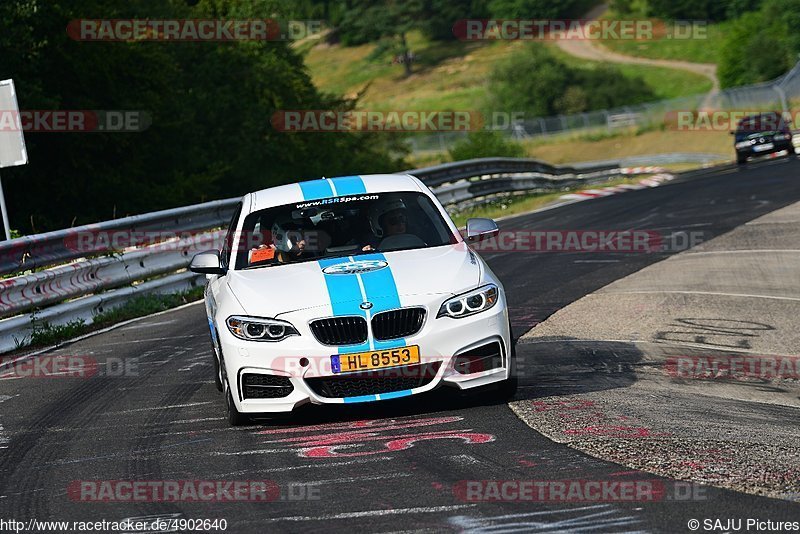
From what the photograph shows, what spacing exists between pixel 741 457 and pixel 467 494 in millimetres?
1475

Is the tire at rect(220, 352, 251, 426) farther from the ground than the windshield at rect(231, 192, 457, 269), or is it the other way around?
the windshield at rect(231, 192, 457, 269)

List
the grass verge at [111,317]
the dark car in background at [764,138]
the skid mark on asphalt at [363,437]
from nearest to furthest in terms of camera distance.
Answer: the skid mark on asphalt at [363,437] < the grass verge at [111,317] < the dark car in background at [764,138]

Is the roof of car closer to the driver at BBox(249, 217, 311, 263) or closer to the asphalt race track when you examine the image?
the driver at BBox(249, 217, 311, 263)

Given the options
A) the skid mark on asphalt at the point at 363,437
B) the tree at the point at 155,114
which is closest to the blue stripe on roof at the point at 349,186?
the skid mark on asphalt at the point at 363,437

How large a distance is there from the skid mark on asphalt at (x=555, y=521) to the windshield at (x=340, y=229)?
11.6 ft

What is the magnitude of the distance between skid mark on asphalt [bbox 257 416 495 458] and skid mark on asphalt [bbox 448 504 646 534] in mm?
1514

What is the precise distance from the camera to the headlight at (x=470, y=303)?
767cm

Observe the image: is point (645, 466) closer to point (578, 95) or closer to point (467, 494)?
point (467, 494)

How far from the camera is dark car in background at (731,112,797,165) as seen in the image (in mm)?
39500

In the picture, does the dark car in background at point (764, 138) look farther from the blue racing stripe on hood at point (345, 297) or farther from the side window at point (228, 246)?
the blue racing stripe on hood at point (345, 297)

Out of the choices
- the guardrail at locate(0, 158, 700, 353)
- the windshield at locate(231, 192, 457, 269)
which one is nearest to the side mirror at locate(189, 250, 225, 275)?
the windshield at locate(231, 192, 457, 269)

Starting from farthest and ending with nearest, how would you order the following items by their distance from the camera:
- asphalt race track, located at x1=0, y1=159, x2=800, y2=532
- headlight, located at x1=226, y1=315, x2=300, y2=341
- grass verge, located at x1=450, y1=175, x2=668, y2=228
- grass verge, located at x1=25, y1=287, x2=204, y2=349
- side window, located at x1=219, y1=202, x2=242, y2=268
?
grass verge, located at x1=450, y1=175, x2=668, y2=228
grass verge, located at x1=25, y1=287, x2=204, y2=349
side window, located at x1=219, y1=202, x2=242, y2=268
headlight, located at x1=226, y1=315, x2=300, y2=341
asphalt race track, located at x1=0, y1=159, x2=800, y2=532

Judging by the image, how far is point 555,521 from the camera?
5.18 metres

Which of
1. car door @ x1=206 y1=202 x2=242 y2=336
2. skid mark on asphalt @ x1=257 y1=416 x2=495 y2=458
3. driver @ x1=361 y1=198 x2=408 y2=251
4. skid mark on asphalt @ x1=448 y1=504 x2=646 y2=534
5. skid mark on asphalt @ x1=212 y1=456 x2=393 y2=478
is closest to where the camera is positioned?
skid mark on asphalt @ x1=448 y1=504 x2=646 y2=534
